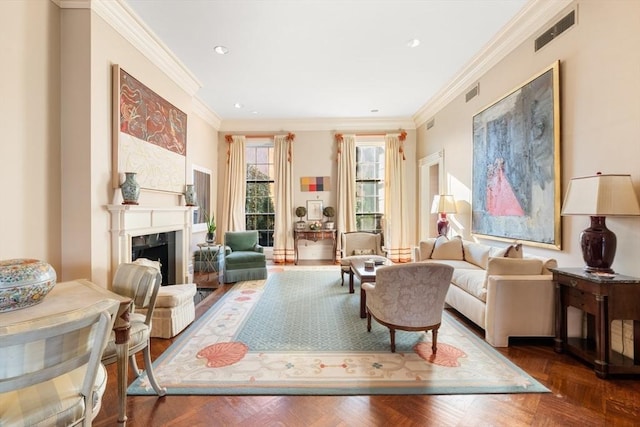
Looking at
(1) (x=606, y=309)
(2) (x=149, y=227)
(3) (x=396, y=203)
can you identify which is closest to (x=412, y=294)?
(1) (x=606, y=309)

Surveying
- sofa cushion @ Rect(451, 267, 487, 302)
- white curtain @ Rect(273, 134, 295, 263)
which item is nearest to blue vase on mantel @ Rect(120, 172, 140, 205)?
sofa cushion @ Rect(451, 267, 487, 302)

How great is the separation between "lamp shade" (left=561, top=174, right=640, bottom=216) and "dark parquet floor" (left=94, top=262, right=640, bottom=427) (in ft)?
4.12

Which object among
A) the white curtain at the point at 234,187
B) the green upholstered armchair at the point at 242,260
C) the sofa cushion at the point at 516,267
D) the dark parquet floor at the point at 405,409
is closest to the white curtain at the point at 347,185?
the green upholstered armchair at the point at 242,260

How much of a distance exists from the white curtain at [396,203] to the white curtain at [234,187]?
3533 mm

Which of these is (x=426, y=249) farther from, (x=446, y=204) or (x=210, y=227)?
(x=210, y=227)

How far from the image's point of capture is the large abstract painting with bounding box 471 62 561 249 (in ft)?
9.81

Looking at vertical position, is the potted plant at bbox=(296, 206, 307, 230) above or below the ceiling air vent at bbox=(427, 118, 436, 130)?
below

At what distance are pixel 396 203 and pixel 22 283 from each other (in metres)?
6.40

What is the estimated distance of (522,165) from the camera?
11.2ft

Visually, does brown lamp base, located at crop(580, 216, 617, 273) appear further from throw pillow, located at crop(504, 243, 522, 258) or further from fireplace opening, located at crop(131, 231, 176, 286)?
fireplace opening, located at crop(131, 231, 176, 286)

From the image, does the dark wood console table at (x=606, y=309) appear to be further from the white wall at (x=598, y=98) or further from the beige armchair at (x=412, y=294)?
the beige armchair at (x=412, y=294)

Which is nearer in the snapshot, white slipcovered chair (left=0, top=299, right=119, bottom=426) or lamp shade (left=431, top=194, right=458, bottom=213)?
white slipcovered chair (left=0, top=299, right=119, bottom=426)

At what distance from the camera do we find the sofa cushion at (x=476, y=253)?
386 cm

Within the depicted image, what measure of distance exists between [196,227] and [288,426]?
189 inches
